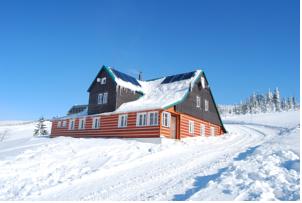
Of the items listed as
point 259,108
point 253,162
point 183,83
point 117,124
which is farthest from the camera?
point 259,108

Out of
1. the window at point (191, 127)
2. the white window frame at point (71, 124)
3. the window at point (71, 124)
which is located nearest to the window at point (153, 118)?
the window at point (191, 127)

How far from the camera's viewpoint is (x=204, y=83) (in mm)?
29109

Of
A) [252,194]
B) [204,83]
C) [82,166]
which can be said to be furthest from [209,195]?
[204,83]

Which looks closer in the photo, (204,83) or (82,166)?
(82,166)

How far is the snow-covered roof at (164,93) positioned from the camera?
77.2 feet

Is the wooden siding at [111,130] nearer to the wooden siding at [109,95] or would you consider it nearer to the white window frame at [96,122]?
the white window frame at [96,122]

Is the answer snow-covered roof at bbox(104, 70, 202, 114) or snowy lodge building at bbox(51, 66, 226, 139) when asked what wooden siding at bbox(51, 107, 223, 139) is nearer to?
snowy lodge building at bbox(51, 66, 226, 139)

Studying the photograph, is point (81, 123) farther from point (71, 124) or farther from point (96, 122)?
point (96, 122)

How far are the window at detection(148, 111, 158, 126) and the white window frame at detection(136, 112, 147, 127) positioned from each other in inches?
21.1

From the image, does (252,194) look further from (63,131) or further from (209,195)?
(63,131)

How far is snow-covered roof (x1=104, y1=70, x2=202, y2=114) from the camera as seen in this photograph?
23.5 meters

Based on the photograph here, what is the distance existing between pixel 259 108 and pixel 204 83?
89.8m

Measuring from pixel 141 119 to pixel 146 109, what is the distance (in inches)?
49.0

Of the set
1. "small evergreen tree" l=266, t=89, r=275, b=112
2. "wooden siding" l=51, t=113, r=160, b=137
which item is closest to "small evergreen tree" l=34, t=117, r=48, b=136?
"wooden siding" l=51, t=113, r=160, b=137
